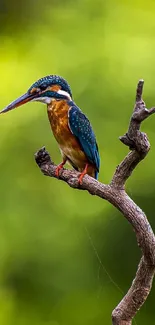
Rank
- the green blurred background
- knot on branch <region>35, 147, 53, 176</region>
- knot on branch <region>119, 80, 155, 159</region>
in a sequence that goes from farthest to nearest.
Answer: the green blurred background < knot on branch <region>35, 147, 53, 176</region> < knot on branch <region>119, 80, 155, 159</region>

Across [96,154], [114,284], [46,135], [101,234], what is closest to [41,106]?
[46,135]

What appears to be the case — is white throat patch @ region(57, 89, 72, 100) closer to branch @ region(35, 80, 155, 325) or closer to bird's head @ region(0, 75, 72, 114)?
bird's head @ region(0, 75, 72, 114)

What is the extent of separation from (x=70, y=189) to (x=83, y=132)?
173 centimetres

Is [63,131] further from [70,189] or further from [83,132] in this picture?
[70,189]

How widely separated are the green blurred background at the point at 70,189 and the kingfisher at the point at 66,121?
1445mm

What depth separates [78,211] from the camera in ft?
9.64

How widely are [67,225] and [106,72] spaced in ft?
1.94

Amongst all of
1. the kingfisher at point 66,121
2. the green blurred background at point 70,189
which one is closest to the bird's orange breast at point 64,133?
the kingfisher at point 66,121

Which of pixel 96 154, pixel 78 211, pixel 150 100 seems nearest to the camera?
pixel 96 154

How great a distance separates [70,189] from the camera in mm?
2961

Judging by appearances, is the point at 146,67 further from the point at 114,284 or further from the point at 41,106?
the point at 114,284

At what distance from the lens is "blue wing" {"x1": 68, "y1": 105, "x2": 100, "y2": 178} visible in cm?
122

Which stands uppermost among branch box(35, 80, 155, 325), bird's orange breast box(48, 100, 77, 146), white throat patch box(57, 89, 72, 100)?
white throat patch box(57, 89, 72, 100)

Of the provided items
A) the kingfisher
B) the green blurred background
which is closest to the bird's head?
the kingfisher
